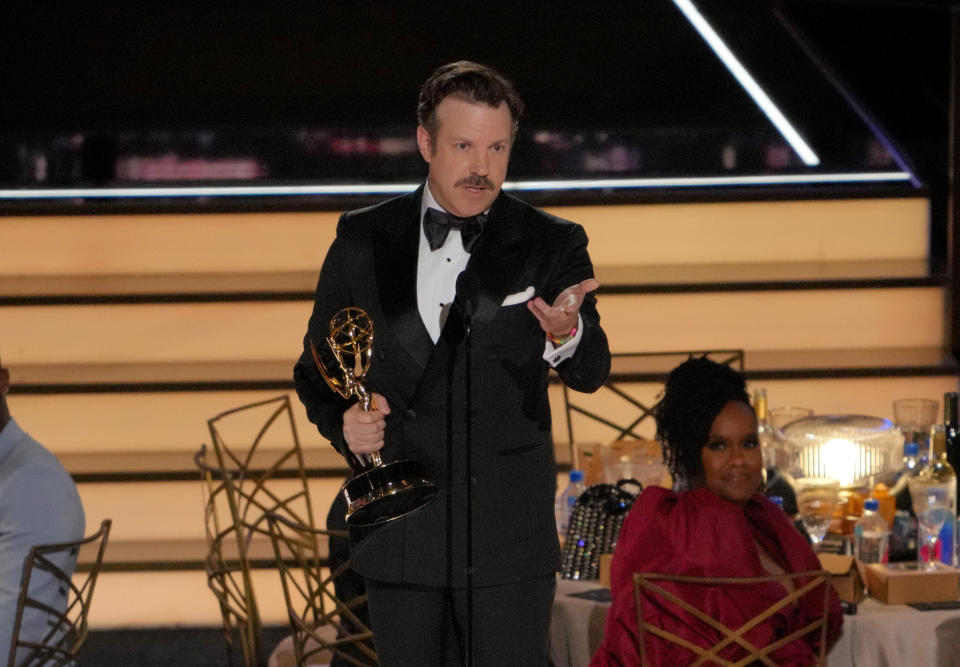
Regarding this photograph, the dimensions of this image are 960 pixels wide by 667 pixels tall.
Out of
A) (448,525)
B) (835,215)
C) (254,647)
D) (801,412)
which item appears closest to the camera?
(448,525)

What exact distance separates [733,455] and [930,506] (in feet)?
1.72

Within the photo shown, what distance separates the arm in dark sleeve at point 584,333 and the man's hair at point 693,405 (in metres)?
0.81

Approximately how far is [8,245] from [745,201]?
261cm

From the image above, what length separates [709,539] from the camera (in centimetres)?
233

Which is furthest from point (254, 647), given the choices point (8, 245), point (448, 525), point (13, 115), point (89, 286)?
point (13, 115)

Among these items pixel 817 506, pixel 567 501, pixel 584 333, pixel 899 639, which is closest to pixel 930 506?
pixel 817 506

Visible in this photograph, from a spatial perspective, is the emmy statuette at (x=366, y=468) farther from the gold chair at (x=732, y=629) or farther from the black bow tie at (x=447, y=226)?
the gold chair at (x=732, y=629)

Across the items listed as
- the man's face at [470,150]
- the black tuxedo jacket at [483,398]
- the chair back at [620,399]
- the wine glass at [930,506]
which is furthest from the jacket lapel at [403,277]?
the chair back at [620,399]

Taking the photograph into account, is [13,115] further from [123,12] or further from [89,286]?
[89,286]

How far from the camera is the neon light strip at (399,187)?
4.71 metres

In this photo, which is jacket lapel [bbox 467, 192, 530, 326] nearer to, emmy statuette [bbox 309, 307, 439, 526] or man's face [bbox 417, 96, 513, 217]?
man's face [bbox 417, 96, 513, 217]

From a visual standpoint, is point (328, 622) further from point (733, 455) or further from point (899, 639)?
point (899, 639)

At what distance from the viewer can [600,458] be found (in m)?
3.01

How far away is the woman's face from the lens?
2406 millimetres
